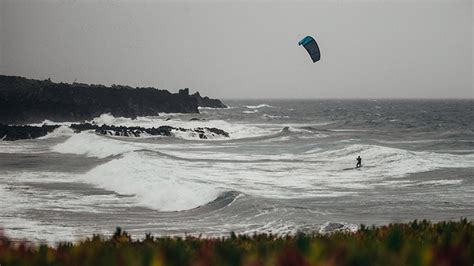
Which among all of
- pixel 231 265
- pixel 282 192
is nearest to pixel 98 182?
pixel 282 192

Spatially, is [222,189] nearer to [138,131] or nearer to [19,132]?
[19,132]

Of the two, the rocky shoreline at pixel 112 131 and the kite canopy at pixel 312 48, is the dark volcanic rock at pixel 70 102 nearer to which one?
the rocky shoreline at pixel 112 131

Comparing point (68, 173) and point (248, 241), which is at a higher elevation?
point (248, 241)

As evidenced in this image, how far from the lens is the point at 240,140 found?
2309 inches

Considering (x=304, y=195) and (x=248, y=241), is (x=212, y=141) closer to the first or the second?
(x=304, y=195)

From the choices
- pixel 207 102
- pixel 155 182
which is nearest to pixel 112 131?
pixel 155 182

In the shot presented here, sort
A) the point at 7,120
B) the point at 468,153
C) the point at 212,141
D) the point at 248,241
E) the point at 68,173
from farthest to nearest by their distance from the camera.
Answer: the point at 7,120, the point at 212,141, the point at 468,153, the point at 68,173, the point at 248,241

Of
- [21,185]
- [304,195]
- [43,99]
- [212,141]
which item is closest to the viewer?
[304,195]

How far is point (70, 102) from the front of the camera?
93.2 meters

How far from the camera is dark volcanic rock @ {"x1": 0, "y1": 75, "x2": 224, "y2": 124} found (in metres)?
86.5

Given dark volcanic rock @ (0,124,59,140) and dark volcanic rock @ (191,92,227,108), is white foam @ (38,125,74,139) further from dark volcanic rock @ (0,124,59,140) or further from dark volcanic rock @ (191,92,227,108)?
dark volcanic rock @ (191,92,227,108)

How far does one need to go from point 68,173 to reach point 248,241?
24844mm

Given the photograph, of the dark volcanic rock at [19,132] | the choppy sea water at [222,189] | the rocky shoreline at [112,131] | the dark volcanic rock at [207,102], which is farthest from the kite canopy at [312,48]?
the dark volcanic rock at [207,102]

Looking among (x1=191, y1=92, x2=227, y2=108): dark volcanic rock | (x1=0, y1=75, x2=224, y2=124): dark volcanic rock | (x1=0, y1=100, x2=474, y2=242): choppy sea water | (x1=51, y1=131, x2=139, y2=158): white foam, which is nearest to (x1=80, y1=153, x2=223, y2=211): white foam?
(x1=0, y1=100, x2=474, y2=242): choppy sea water
